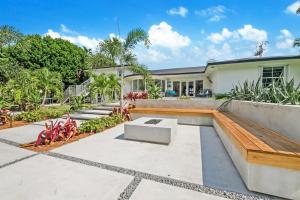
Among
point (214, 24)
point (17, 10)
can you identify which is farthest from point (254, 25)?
point (17, 10)

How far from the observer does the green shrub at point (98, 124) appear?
674cm

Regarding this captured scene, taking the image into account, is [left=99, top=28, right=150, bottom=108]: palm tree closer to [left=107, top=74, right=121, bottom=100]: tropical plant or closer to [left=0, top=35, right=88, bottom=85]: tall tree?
[left=107, top=74, right=121, bottom=100]: tropical plant

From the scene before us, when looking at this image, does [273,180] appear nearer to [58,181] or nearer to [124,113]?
[58,181]

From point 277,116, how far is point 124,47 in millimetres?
7712

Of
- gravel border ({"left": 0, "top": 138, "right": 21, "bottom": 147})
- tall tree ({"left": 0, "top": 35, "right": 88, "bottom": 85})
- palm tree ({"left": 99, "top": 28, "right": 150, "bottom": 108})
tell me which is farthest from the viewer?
tall tree ({"left": 0, "top": 35, "right": 88, "bottom": 85})

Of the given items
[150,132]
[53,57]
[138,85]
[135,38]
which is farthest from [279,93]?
[53,57]

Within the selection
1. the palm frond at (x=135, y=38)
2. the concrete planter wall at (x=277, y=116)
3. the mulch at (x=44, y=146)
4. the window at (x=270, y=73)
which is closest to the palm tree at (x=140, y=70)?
the palm frond at (x=135, y=38)

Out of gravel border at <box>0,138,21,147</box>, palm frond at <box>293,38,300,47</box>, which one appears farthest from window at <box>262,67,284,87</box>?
gravel border at <box>0,138,21,147</box>

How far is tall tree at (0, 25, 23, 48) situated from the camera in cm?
853

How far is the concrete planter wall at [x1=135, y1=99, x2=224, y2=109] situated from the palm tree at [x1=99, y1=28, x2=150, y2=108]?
230 centimetres

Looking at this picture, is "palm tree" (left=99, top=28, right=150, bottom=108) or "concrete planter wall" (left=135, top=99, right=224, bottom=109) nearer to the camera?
"concrete planter wall" (left=135, top=99, right=224, bottom=109)

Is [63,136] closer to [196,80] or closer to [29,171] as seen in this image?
[29,171]

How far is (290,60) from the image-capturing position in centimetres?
1087

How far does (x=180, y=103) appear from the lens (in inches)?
384
